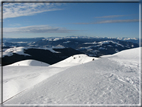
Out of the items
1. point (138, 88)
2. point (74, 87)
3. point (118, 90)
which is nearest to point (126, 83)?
point (138, 88)

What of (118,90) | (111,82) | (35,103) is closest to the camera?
(35,103)

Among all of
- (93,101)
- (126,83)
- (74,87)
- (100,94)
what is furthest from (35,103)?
(126,83)

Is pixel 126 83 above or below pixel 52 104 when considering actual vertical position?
above

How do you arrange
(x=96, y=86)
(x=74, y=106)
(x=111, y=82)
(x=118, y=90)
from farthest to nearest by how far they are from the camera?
1. (x=111, y=82)
2. (x=96, y=86)
3. (x=118, y=90)
4. (x=74, y=106)

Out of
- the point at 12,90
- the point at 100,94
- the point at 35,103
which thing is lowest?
the point at 12,90

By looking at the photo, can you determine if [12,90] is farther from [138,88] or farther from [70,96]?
[138,88]

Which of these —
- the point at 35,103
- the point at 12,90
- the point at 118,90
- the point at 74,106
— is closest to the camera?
Answer: the point at 74,106

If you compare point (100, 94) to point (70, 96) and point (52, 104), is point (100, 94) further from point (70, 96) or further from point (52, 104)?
point (52, 104)

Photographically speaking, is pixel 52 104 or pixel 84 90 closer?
pixel 52 104

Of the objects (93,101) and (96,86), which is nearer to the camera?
(93,101)
